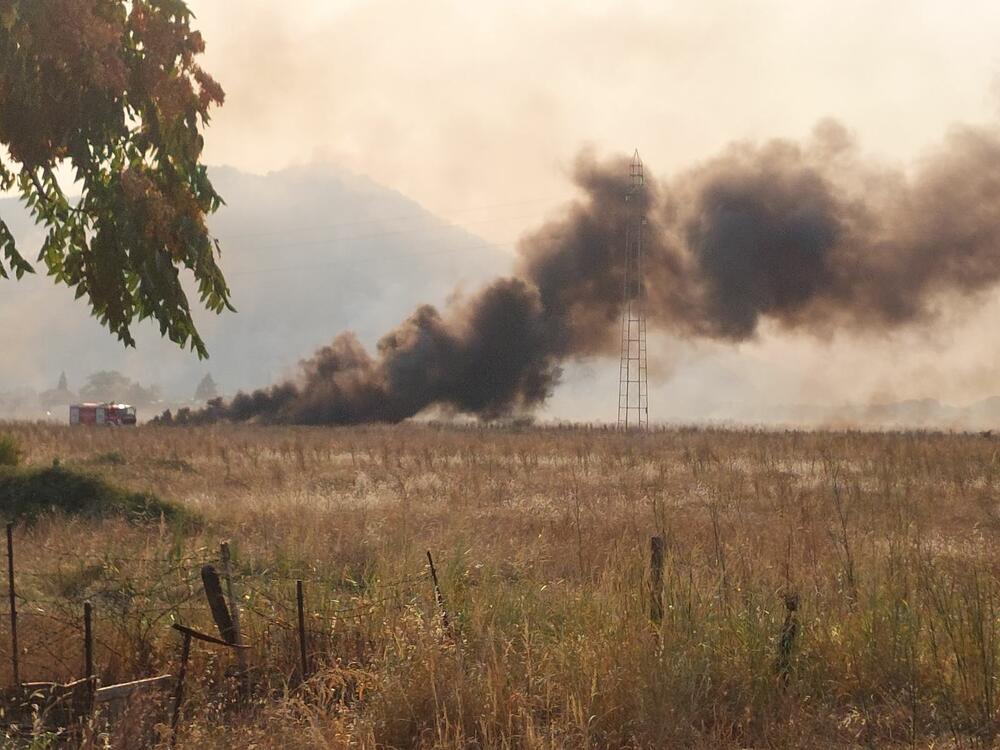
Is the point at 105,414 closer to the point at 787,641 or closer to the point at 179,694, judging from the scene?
the point at 179,694

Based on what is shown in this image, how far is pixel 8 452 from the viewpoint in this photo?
21312mm

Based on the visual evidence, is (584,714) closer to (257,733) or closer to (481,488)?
(257,733)

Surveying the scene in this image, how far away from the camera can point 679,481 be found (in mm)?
22734

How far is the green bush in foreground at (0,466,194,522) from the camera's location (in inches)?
647

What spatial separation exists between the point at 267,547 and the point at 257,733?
7.16m

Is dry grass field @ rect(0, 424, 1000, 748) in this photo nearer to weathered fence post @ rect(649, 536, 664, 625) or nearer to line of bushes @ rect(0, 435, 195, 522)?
weathered fence post @ rect(649, 536, 664, 625)

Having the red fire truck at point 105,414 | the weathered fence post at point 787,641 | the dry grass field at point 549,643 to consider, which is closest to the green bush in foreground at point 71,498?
the dry grass field at point 549,643

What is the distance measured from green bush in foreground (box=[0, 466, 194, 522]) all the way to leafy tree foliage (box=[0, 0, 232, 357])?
7222 millimetres

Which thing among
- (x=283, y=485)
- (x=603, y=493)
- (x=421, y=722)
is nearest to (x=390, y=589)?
(x=421, y=722)

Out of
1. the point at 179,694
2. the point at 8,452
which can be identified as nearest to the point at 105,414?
the point at 8,452

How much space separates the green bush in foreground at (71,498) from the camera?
53.9 ft

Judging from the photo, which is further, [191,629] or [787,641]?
[787,641]

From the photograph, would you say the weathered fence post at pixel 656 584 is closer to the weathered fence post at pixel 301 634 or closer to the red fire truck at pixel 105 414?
the weathered fence post at pixel 301 634

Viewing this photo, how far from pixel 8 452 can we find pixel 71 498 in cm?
484
